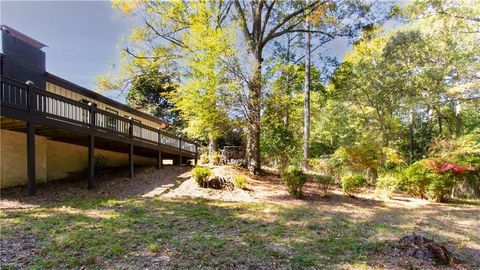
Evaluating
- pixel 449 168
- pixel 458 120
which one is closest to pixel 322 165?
pixel 449 168

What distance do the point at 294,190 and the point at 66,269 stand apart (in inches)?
287

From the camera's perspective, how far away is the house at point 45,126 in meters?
7.92

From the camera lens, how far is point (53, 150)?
37.6 ft

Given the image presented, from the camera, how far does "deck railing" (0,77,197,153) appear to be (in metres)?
7.60

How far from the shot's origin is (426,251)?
482 cm

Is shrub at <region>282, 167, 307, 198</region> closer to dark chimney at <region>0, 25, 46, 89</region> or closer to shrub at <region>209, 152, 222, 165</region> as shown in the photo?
shrub at <region>209, 152, 222, 165</region>

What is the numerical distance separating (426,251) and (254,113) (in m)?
8.81

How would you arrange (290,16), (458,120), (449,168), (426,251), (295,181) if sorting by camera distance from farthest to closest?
(458,120) → (290,16) → (449,168) → (295,181) → (426,251)

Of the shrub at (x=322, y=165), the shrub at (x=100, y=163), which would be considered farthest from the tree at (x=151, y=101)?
the shrub at (x=322, y=165)

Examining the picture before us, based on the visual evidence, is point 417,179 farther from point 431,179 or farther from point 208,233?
point 208,233

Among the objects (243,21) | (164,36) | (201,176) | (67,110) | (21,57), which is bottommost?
(201,176)

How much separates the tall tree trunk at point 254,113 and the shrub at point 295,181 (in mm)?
3665

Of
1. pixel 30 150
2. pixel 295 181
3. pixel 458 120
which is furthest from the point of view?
pixel 458 120

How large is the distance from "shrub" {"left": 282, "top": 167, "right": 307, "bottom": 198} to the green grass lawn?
1.19 m
